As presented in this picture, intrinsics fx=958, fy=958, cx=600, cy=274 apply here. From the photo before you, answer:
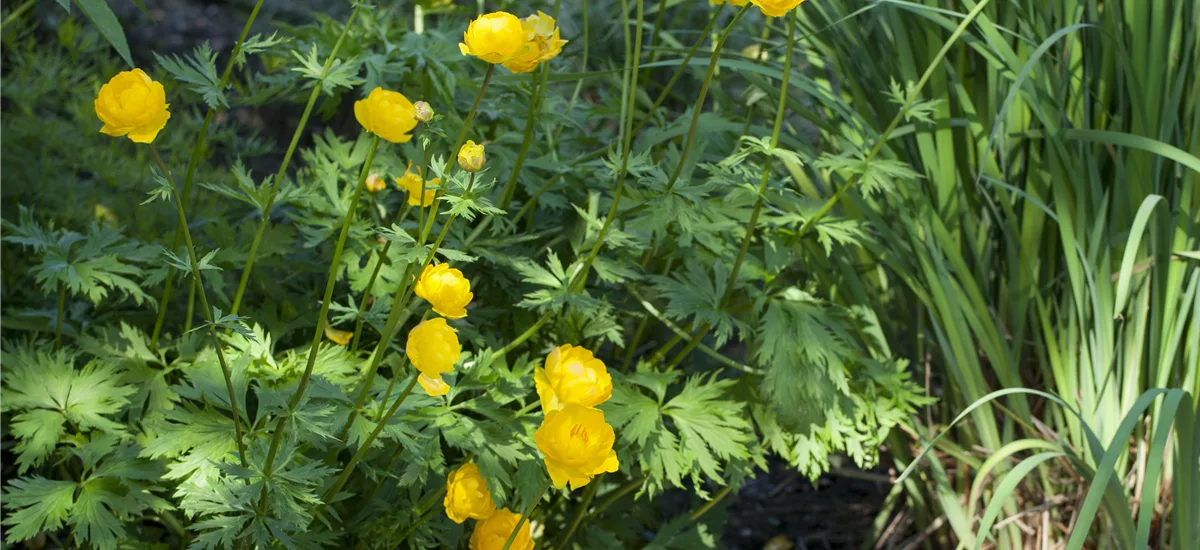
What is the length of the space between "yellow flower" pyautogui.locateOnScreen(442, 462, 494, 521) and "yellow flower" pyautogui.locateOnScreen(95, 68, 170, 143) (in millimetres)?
418

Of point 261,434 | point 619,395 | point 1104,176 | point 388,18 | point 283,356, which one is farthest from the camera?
point 388,18

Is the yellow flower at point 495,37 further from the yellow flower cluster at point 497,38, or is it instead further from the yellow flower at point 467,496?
the yellow flower at point 467,496

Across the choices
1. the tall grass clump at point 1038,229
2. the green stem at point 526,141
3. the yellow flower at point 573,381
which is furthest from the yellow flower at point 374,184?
the tall grass clump at point 1038,229

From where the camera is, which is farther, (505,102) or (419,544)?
(505,102)

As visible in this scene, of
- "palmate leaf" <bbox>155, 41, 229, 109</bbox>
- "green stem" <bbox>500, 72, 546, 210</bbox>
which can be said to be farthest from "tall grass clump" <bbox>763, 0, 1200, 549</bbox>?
"palmate leaf" <bbox>155, 41, 229, 109</bbox>

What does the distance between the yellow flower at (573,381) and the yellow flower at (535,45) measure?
26 cm

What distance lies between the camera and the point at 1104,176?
133 centimetres

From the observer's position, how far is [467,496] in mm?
931

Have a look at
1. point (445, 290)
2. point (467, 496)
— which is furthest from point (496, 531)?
point (445, 290)

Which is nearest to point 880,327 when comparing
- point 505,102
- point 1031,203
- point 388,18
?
point 1031,203

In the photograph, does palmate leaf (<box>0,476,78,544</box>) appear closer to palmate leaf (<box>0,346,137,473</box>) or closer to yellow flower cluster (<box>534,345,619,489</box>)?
palmate leaf (<box>0,346,137,473</box>)

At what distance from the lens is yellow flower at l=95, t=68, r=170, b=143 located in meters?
0.76

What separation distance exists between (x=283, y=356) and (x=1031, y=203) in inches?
39.5

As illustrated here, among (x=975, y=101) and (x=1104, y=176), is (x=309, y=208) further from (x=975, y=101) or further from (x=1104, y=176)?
(x=1104, y=176)
